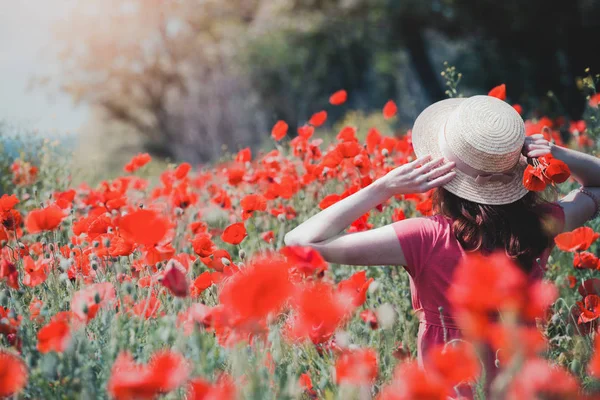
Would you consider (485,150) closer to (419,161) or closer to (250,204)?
(419,161)

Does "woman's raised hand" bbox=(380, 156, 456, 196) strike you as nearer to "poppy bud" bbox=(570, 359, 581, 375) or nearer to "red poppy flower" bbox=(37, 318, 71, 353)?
"poppy bud" bbox=(570, 359, 581, 375)

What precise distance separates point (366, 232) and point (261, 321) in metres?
0.43

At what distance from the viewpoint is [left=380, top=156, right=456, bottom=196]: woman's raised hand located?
1.89 m

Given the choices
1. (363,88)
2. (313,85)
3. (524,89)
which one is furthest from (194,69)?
(524,89)

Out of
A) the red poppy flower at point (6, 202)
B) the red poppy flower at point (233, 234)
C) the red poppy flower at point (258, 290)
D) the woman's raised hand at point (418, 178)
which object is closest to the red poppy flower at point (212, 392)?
the red poppy flower at point (258, 290)

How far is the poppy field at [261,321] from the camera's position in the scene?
3.83ft

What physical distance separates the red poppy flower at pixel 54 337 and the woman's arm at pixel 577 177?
1526 millimetres

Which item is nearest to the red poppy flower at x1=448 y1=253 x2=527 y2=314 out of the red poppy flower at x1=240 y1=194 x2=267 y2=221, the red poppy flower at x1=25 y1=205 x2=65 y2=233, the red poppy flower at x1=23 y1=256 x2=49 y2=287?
the red poppy flower at x1=25 y1=205 x2=65 y2=233

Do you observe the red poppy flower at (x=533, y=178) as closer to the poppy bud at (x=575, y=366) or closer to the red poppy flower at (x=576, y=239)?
the red poppy flower at (x=576, y=239)

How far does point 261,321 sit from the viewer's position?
1.70 metres

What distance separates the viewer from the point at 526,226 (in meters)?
1.99

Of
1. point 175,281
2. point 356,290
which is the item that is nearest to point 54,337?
point 175,281

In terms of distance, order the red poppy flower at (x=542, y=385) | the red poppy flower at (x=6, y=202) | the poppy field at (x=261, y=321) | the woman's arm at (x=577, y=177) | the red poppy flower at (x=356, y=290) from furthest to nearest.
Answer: the red poppy flower at (x=6, y=202) < the woman's arm at (x=577, y=177) < the red poppy flower at (x=356, y=290) < the poppy field at (x=261, y=321) < the red poppy flower at (x=542, y=385)

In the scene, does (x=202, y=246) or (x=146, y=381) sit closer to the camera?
(x=146, y=381)
